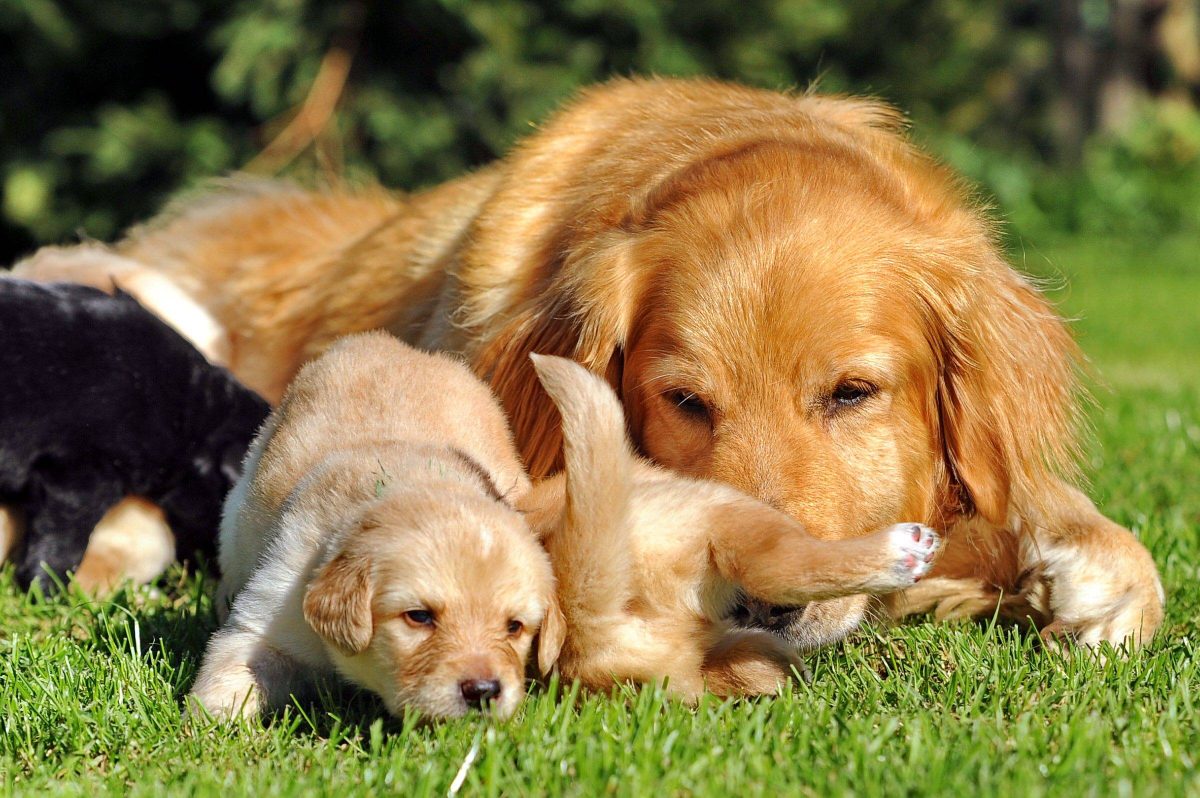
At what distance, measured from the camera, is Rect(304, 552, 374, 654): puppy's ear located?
266cm

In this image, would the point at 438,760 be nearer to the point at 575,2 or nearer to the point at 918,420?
the point at 918,420

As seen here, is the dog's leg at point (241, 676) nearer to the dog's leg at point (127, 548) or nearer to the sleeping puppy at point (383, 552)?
the sleeping puppy at point (383, 552)

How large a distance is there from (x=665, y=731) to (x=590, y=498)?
0.51m

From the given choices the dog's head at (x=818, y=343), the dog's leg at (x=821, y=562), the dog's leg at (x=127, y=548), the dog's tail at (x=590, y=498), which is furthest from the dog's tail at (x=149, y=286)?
the dog's leg at (x=821, y=562)

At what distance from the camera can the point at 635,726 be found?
272 cm

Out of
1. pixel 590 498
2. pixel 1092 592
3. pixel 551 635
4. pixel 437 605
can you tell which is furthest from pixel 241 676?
pixel 1092 592

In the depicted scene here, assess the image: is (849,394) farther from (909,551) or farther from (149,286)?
(149,286)

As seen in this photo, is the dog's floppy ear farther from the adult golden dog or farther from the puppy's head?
the puppy's head

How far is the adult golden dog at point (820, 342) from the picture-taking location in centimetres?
346

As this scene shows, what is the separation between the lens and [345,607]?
8.73ft

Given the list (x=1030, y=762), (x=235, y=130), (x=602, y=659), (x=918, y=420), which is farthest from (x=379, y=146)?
(x=1030, y=762)

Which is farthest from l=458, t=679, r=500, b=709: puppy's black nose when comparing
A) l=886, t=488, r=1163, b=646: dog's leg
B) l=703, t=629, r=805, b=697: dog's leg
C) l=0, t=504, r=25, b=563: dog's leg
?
l=0, t=504, r=25, b=563: dog's leg

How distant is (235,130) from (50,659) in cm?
748

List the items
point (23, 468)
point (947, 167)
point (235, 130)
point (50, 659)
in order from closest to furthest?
1. point (50, 659)
2. point (23, 468)
3. point (947, 167)
4. point (235, 130)
